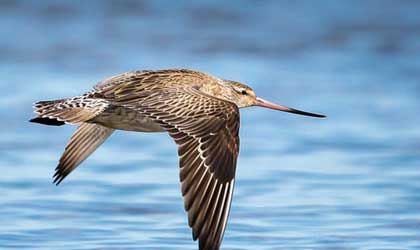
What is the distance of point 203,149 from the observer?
770cm

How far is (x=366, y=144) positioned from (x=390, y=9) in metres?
5.20

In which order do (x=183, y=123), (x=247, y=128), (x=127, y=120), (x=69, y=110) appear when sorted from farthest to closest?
(x=247, y=128) < (x=127, y=120) < (x=69, y=110) < (x=183, y=123)

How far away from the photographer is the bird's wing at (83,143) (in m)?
9.29

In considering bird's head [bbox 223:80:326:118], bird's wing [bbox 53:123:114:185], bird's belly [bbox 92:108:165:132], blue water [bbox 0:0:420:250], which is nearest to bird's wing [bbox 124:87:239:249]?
bird's belly [bbox 92:108:165:132]

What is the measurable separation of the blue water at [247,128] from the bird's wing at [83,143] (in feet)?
0.86

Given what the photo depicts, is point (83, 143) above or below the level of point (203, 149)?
above

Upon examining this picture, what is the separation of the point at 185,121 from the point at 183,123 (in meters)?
0.03

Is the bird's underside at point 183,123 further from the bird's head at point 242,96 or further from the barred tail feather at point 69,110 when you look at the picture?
the bird's head at point 242,96

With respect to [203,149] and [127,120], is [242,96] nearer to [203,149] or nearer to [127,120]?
[127,120]

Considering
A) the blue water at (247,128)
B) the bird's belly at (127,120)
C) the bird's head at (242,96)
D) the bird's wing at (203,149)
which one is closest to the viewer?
the bird's wing at (203,149)

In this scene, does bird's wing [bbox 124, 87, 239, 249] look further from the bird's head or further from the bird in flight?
the bird's head

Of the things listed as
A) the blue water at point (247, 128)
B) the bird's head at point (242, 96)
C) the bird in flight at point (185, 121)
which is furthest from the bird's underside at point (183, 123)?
the blue water at point (247, 128)

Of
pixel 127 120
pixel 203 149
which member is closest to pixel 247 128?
pixel 127 120

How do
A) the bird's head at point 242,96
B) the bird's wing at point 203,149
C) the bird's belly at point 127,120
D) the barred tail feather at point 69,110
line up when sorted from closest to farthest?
the bird's wing at point 203,149 → the barred tail feather at point 69,110 → the bird's belly at point 127,120 → the bird's head at point 242,96
